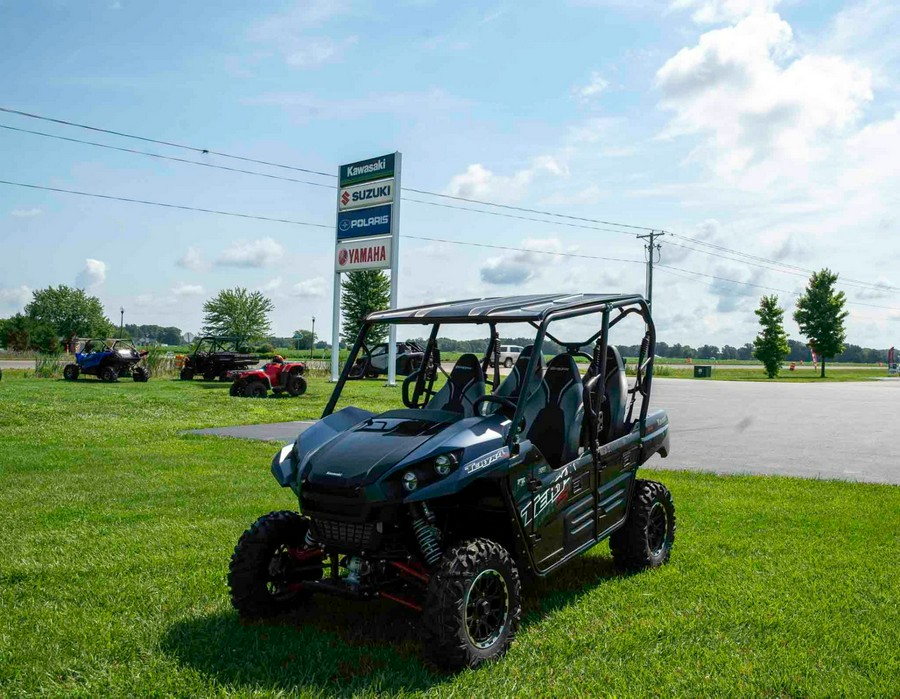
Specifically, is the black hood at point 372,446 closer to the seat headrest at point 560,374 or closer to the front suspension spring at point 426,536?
the front suspension spring at point 426,536

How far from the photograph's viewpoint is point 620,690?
12.9ft

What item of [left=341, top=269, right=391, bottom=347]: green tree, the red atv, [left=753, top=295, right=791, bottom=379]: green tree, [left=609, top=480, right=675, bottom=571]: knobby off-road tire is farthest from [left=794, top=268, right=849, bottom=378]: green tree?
[left=609, top=480, right=675, bottom=571]: knobby off-road tire

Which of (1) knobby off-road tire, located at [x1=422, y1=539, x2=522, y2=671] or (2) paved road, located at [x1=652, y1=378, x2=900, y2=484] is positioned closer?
(1) knobby off-road tire, located at [x1=422, y1=539, x2=522, y2=671]

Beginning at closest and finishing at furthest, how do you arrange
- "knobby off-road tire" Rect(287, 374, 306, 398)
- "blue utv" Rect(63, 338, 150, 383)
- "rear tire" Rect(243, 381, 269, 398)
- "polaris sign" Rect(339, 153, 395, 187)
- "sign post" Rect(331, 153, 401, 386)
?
"rear tire" Rect(243, 381, 269, 398)
"knobby off-road tire" Rect(287, 374, 306, 398)
"blue utv" Rect(63, 338, 150, 383)
"sign post" Rect(331, 153, 401, 386)
"polaris sign" Rect(339, 153, 395, 187)

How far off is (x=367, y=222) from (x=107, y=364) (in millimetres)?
10749

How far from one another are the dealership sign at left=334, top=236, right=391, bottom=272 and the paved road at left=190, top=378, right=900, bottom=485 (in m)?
12.1

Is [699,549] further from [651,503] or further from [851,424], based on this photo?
[851,424]

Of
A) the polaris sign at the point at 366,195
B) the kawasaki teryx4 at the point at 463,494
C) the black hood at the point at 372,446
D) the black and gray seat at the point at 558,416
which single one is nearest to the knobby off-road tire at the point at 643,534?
the kawasaki teryx4 at the point at 463,494

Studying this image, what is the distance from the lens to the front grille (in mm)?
4324

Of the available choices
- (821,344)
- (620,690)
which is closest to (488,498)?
(620,690)

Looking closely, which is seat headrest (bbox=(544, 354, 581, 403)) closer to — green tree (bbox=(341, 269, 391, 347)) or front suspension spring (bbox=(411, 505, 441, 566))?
front suspension spring (bbox=(411, 505, 441, 566))

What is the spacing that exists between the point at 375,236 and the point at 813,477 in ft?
77.0

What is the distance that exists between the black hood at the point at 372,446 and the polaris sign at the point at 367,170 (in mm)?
28266

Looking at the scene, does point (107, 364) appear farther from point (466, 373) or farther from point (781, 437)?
point (466, 373)
